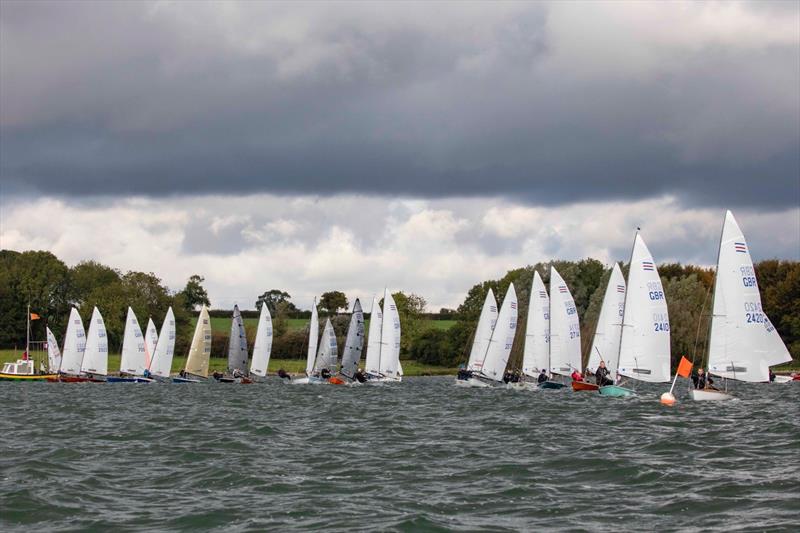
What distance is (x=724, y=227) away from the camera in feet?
176

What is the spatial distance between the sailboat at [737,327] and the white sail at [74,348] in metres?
68.7

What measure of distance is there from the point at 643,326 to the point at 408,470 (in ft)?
114

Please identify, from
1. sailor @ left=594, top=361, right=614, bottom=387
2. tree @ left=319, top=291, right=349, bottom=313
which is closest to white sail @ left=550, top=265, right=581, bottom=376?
sailor @ left=594, top=361, right=614, bottom=387

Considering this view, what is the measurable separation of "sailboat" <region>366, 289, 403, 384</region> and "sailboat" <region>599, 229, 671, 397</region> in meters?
38.9

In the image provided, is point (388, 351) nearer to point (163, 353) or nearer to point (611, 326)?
point (163, 353)

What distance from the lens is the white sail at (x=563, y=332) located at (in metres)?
80.0

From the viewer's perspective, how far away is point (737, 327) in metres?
53.4

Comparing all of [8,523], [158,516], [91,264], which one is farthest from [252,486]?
[91,264]

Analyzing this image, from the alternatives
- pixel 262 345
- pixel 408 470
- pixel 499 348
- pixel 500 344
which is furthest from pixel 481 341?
pixel 408 470

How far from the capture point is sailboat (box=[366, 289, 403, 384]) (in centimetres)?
9819

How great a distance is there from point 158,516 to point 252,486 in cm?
418

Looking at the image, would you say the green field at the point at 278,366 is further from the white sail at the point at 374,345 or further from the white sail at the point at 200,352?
the white sail at the point at 374,345

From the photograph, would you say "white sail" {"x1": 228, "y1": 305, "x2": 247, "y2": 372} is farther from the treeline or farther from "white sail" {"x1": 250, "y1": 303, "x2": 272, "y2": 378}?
the treeline

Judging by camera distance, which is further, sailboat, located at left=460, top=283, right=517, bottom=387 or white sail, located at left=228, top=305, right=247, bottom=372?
white sail, located at left=228, top=305, right=247, bottom=372
